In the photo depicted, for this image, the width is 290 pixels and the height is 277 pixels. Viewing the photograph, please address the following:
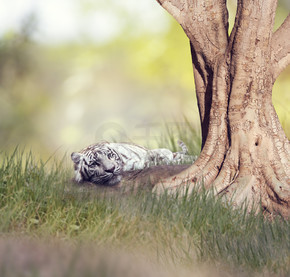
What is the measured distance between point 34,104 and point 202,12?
33.6ft

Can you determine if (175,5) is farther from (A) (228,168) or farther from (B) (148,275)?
(B) (148,275)

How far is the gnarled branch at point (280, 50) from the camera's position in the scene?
18.6 ft

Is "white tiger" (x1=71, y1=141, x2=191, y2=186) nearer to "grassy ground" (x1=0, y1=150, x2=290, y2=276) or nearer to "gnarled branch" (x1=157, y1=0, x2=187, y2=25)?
"grassy ground" (x1=0, y1=150, x2=290, y2=276)

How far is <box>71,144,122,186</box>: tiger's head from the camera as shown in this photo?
6363 millimetres

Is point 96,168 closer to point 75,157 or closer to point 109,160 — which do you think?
point 109,160

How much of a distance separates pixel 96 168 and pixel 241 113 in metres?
2.12

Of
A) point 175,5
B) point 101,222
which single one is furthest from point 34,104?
point 101,222

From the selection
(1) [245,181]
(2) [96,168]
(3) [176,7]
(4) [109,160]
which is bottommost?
(2) [96,168]

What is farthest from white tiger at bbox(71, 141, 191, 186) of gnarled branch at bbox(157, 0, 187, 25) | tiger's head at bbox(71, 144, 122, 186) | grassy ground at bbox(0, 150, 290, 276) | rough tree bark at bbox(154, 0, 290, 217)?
Answer: gnarled branch at bbox(157, 0, 187, 25)

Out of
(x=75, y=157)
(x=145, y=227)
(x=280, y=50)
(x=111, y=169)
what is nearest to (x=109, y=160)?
(x=111, y=169)

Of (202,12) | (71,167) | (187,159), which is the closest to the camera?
(202,12)

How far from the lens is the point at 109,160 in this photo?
6449 mm

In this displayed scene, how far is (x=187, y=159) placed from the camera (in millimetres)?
7812

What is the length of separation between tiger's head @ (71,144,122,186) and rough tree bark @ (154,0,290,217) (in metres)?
1.16
